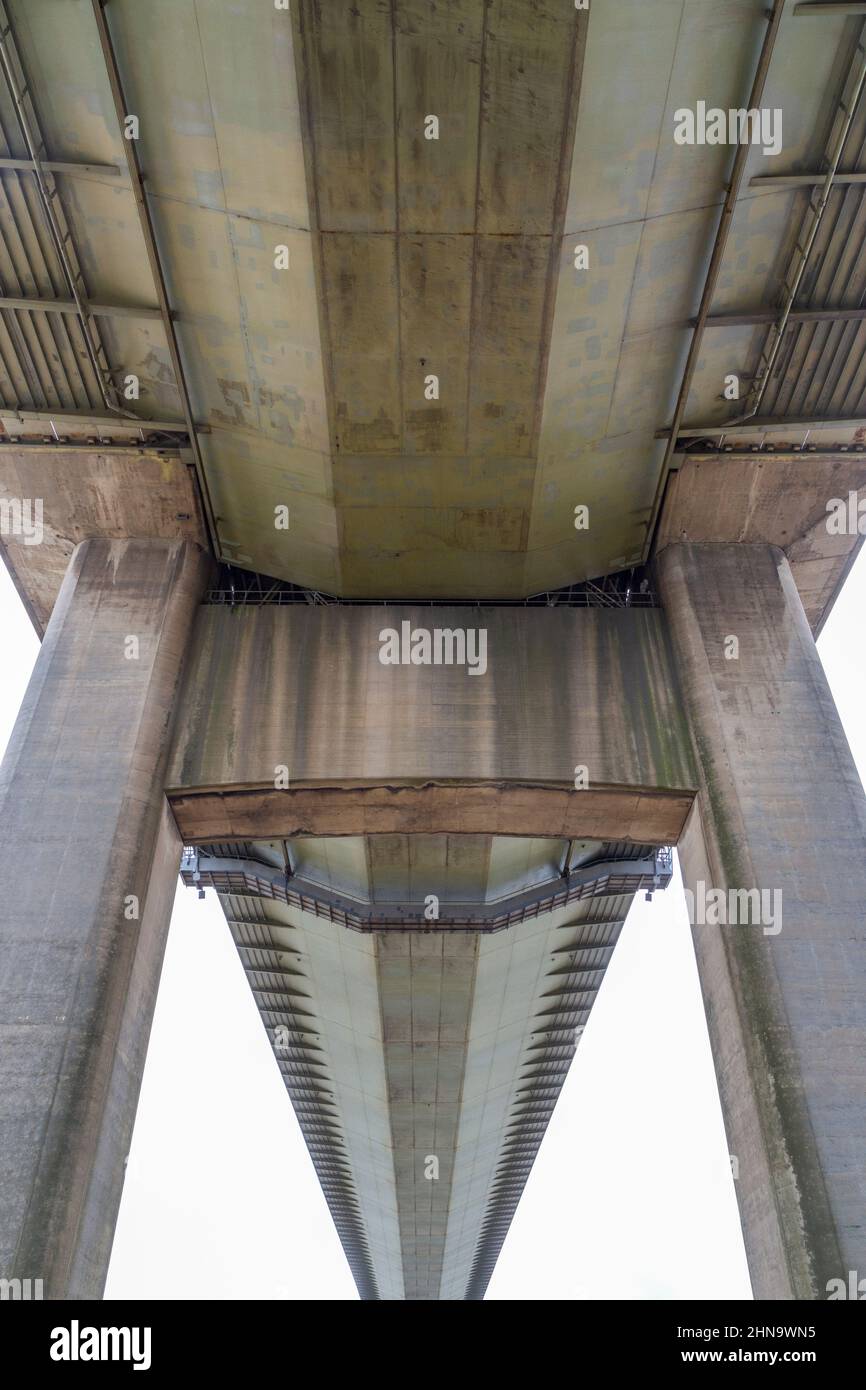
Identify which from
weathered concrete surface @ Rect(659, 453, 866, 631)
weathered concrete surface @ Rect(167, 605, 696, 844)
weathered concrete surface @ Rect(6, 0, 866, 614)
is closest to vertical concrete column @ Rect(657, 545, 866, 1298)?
weathered concrete surface @ Rect(659, 453, 866, 631)

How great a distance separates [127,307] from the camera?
1175cm

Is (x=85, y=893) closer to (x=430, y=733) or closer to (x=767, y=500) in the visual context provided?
(x=430, y=733)

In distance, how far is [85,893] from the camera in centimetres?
1098

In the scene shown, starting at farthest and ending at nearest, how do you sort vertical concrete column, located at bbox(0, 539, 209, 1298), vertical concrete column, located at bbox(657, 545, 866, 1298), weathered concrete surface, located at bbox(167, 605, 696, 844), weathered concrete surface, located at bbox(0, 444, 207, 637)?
1. weathered concrete surface, located at bbox(0, 444, 207, 637)
2. weathered concrete surface, located at bbox(167, 605, 696, 844)
3. vertical concrete column, located at bbox(657, 545, 866, 1298)
4. vertical concrete column, located at bbox(0, 539, 209, 1298)

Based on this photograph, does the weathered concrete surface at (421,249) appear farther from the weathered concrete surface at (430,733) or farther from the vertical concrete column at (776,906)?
the vertical concrete column at (776,906)

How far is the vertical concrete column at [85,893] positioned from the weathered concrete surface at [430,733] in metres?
Answer: 0.66

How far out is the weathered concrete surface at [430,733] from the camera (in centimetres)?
1248

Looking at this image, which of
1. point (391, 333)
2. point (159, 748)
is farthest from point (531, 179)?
point (159, 748)

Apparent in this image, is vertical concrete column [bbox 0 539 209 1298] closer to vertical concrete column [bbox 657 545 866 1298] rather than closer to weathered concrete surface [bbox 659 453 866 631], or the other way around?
vertical concrete column [bbox 657 545 866 1298]

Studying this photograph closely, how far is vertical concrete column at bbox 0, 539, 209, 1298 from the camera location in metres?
9.39

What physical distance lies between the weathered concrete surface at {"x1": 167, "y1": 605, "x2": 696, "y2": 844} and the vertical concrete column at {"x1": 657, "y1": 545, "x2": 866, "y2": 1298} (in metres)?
0.62

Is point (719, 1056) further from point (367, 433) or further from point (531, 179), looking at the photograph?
point (531, 179)
